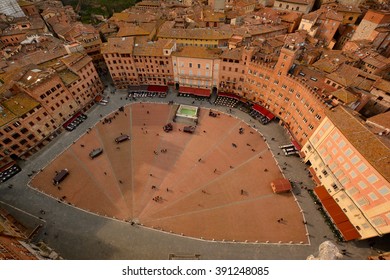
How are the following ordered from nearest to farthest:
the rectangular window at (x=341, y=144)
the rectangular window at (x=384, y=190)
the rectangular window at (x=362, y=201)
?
the rectangular window at (x=384, y=190) < the rectangular window at (x=362, y=201) < the rectangular window at (x=341, y=144)

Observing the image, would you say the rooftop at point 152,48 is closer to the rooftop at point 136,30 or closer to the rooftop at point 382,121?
the rooftop at point 136,30

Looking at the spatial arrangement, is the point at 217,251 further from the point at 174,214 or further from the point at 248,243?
the point at 174,214

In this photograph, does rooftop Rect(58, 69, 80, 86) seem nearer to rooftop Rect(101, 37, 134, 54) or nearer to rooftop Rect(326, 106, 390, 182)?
rooftop Rect(101, 37, 134, 54)

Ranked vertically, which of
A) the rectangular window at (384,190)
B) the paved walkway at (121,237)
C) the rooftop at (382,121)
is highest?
the rooftop at (382,121)

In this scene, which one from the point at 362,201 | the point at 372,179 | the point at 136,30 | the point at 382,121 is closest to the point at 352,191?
the point at 362,201

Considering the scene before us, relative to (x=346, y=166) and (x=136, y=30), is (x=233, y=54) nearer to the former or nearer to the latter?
(x=136, y=30)

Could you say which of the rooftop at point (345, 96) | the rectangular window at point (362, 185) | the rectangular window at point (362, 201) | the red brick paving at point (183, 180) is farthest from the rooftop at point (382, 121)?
the red brick paving at point (183, 180)

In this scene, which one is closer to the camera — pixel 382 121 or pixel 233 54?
pixel 382 121
